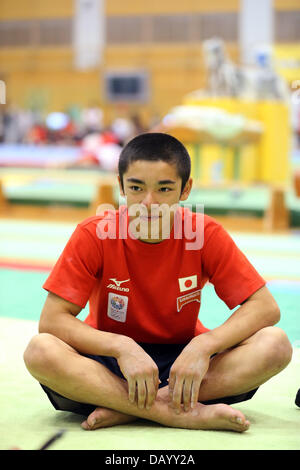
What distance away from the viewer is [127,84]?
1600 centimetres

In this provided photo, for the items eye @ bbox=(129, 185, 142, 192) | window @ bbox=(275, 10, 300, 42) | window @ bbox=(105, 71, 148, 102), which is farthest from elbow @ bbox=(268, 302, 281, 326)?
window @ bbox=(105, 71, 148, 102)

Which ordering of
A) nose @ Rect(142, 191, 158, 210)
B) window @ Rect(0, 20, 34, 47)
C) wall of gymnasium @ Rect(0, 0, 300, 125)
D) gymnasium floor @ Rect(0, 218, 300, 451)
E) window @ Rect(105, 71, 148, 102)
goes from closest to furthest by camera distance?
gymnasium floor @ Rect(0, 218, 300, 451)
nose @ Rect(142, 191, 158, 210)
wall of gymnasium @ Rect(0, 0, 300, 125)
window @ Rect(105, 71, 148, 102)
window @ Rect(0, 20, 34, 47)

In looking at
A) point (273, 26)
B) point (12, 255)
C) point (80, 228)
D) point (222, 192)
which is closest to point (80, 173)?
point (222, 192)

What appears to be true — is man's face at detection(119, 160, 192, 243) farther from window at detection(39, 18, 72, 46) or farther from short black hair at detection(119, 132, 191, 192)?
window at detection(39, 18, 72, 46)

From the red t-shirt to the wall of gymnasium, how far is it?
13906mm

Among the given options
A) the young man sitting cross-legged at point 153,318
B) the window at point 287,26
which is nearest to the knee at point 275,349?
the young man sitting cross-legged at point 153,318

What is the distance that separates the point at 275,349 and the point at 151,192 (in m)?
0.46

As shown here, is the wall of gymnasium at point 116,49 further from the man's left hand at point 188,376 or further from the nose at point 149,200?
the man's left hand at point 188,376

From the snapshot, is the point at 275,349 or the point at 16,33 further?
the point at 16,33

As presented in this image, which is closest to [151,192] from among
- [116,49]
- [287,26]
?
[287,26]

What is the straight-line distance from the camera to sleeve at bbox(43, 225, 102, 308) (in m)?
1.52

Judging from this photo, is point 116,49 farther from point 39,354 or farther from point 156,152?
point 39,354

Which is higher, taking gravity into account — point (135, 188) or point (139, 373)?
point (135, 188)
